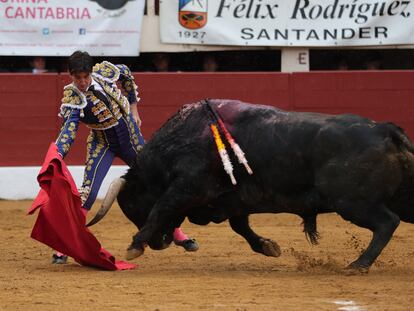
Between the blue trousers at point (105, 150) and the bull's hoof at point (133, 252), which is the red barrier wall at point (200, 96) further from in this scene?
the bull's hoof at point (133, 252)

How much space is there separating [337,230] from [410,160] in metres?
2.46

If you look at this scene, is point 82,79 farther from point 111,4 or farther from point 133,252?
point 111,4

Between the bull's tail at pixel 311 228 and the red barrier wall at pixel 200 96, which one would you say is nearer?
the bull's tail at pixel 311 228

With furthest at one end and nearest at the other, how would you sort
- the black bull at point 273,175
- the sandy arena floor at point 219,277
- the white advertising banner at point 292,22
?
1. the white advertising banner at point 292,22
2. the black bull at point 273,175
3. the sandy arena floor at point 219,277

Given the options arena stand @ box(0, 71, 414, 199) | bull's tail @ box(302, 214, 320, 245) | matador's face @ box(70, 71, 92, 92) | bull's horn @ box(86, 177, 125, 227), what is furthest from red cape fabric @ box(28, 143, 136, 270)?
arena stand @ box(0, 71, 414, 199)

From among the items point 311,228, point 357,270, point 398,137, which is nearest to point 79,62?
point 311,228

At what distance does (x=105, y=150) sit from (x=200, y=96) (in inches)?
145

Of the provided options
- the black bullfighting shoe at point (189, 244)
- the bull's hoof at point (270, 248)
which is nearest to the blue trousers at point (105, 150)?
the black bullfighting shoe at point (189, 244)

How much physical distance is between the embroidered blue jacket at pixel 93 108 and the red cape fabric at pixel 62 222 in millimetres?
194

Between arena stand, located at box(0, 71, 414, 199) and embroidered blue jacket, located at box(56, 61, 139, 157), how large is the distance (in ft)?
11.3

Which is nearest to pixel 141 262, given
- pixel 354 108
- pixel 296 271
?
pixel 296 271

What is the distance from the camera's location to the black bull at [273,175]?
530 centimetres

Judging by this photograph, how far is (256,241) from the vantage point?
5910 mm

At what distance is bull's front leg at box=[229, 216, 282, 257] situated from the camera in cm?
589
